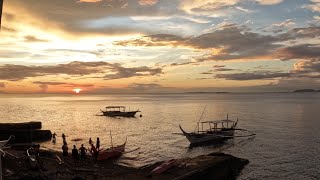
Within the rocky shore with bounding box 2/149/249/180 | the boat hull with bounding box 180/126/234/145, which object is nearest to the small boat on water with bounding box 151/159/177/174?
the rocky shore with bounding box 2/149/249/180

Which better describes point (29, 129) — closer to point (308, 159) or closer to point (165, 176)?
point (165, 176)

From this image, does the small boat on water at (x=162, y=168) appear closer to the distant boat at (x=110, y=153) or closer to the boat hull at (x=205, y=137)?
the distant boat at (x=110, y=153)

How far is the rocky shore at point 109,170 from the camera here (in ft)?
97.6

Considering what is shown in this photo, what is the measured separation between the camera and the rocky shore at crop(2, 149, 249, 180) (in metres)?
29.8

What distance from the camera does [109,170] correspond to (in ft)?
114

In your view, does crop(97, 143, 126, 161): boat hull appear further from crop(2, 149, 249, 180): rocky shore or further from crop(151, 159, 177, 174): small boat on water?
crop(151, 159, 177, 174): small boat on water

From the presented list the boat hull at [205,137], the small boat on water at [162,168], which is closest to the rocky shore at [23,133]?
the boat hull at [205,137]

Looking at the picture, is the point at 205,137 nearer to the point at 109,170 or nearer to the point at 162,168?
the point at 162,168

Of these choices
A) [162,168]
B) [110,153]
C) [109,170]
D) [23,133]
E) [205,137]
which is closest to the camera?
[162,168]

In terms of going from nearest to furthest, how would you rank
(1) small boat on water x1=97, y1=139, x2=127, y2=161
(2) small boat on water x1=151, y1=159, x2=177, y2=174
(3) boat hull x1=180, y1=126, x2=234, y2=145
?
(2) small boat on water x1=151, y1=159, x2=177, y2=174 < (1) small boat on water x1=97, y1=139, x2=127, y2=161 < (3) boat hull x1=180, y1=126, x2=234, y2=145

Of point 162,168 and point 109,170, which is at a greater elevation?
point 162,168

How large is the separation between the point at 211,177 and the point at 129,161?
1557 centimetres

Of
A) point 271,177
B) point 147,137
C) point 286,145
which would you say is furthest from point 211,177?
point 147,137

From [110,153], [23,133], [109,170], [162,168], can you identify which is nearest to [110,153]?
[110,153]
